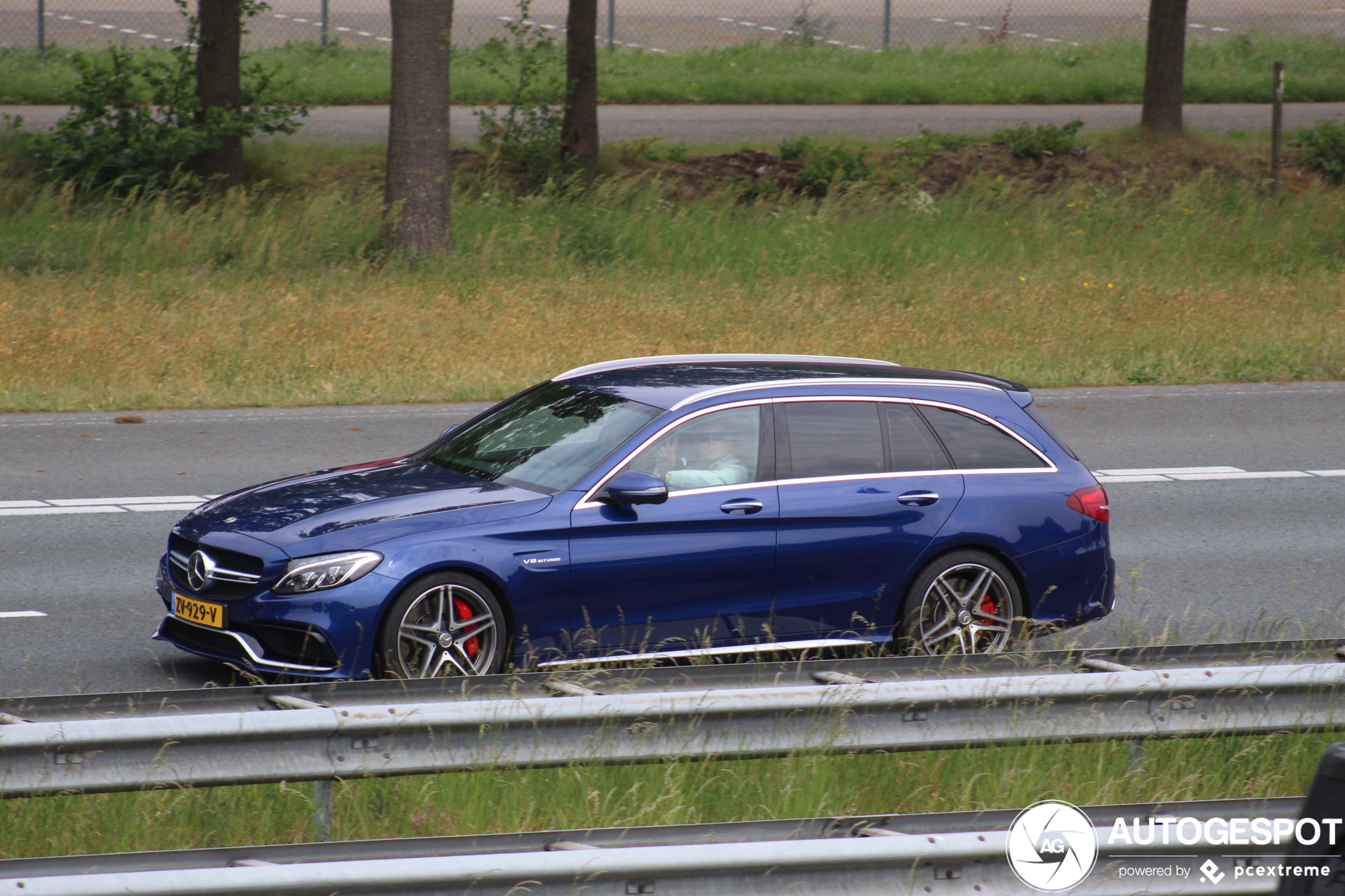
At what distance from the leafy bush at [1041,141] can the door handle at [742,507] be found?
21584 mm

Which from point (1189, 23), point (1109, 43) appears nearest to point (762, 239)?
point (1109, 43)

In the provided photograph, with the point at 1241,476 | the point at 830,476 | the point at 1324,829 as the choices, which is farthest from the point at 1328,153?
the point at 1324,829

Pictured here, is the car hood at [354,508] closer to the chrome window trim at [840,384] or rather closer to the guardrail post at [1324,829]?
the chrome window trim at [840,384]

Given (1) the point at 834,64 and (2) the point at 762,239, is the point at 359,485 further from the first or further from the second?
(1) the point at 834,64

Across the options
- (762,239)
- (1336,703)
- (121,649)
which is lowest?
(121,649)

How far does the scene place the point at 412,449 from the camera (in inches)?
487

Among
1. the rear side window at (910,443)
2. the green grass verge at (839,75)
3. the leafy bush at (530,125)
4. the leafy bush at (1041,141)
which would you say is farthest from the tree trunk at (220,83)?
the rear side window at (910,443)

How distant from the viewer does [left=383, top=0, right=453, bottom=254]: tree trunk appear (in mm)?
19812

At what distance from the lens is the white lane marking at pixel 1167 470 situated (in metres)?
12.2

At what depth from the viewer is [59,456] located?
11867 millimetres

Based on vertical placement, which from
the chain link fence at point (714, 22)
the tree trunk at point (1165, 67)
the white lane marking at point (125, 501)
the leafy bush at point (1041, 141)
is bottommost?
the white lane marking at point (125, 501)

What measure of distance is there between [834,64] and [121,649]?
31.0 metres

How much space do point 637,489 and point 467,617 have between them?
37.3 inches

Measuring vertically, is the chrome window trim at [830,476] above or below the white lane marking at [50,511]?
above
